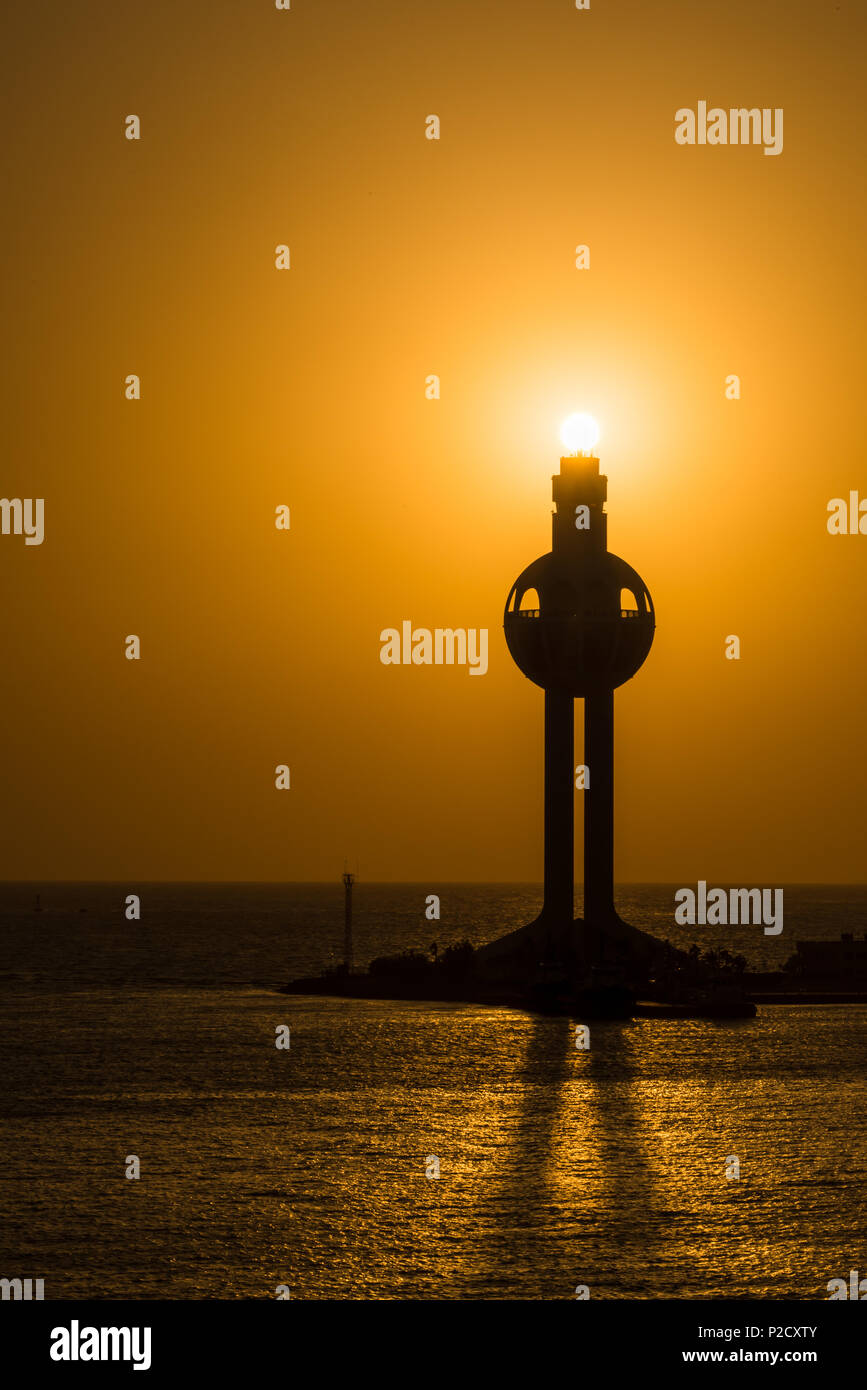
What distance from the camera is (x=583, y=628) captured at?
417ft

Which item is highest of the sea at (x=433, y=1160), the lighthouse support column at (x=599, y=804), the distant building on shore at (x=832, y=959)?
the lighthouse support column at (x=599, y=804)

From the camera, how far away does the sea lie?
4625 centimetres

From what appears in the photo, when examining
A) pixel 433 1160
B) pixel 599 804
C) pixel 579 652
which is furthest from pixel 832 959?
pixel 433 1160

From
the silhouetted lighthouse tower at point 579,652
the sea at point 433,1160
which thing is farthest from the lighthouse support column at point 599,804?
the sea at point 433,1160

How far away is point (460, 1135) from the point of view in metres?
68.4

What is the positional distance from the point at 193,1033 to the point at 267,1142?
145ft

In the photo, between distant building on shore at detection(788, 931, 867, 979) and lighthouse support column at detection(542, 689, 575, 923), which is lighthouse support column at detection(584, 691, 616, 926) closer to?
lighthouse support column at detection(542, 689, 575, 923)

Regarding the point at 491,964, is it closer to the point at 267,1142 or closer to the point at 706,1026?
the point at 706,1026

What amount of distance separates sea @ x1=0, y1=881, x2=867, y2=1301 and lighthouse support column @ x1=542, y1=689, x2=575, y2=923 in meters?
16.9

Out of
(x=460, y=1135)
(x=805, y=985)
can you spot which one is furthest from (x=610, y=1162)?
(x=805, y=985)

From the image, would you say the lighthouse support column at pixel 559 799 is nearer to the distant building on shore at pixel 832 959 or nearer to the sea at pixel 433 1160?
the sea at pixel 433 1160

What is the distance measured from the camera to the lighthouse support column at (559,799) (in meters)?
129

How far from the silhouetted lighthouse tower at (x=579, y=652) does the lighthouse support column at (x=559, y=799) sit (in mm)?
73

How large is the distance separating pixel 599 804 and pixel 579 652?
11679 millimetres
